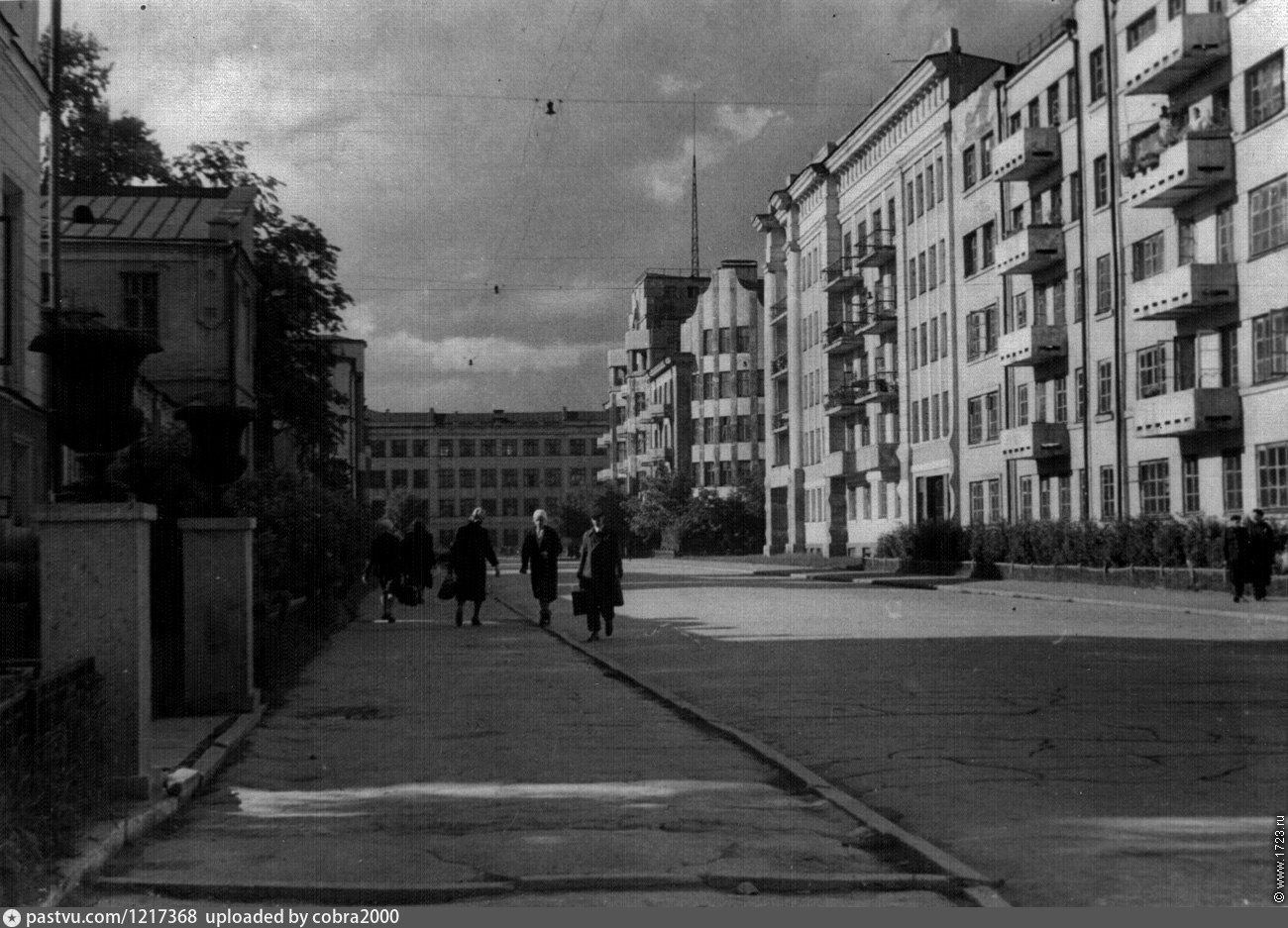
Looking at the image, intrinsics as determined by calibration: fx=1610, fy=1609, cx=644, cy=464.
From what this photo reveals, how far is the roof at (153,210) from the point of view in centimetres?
4144

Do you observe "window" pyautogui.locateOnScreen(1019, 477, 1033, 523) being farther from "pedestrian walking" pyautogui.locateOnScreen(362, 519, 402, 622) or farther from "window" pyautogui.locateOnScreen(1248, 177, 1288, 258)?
"pedestrian walking" pyautogui.locateOnScreen(362, 519, 402, 622)

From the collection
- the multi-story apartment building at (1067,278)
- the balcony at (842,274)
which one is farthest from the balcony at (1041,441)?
the balcony at (842,274)

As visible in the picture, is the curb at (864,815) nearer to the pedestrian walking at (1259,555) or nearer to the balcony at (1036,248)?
the pedestrian walking at (1259,555)

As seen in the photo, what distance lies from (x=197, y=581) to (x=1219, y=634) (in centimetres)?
1435

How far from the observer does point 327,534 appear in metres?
22.0

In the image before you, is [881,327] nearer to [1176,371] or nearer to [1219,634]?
[1176,371]

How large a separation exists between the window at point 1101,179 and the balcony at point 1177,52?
4514 mm

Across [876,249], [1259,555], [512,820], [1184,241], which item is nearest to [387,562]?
[1259,555]

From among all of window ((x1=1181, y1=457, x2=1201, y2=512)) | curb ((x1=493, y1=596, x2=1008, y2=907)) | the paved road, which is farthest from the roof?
curb ((x1=493, y1=596, x2=1008, y2=907))

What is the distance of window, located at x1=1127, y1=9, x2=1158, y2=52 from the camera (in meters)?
41.8

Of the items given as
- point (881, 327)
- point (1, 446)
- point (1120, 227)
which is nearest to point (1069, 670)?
point (1, 446)

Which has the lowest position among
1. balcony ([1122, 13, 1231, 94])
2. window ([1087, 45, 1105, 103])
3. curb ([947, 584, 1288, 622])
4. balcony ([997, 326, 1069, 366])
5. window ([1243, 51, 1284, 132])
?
curb ([947, 584, 1288, 622])

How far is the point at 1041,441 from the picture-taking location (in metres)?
48.4

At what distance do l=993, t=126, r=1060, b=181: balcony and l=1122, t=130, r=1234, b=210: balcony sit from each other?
6.00 metres
